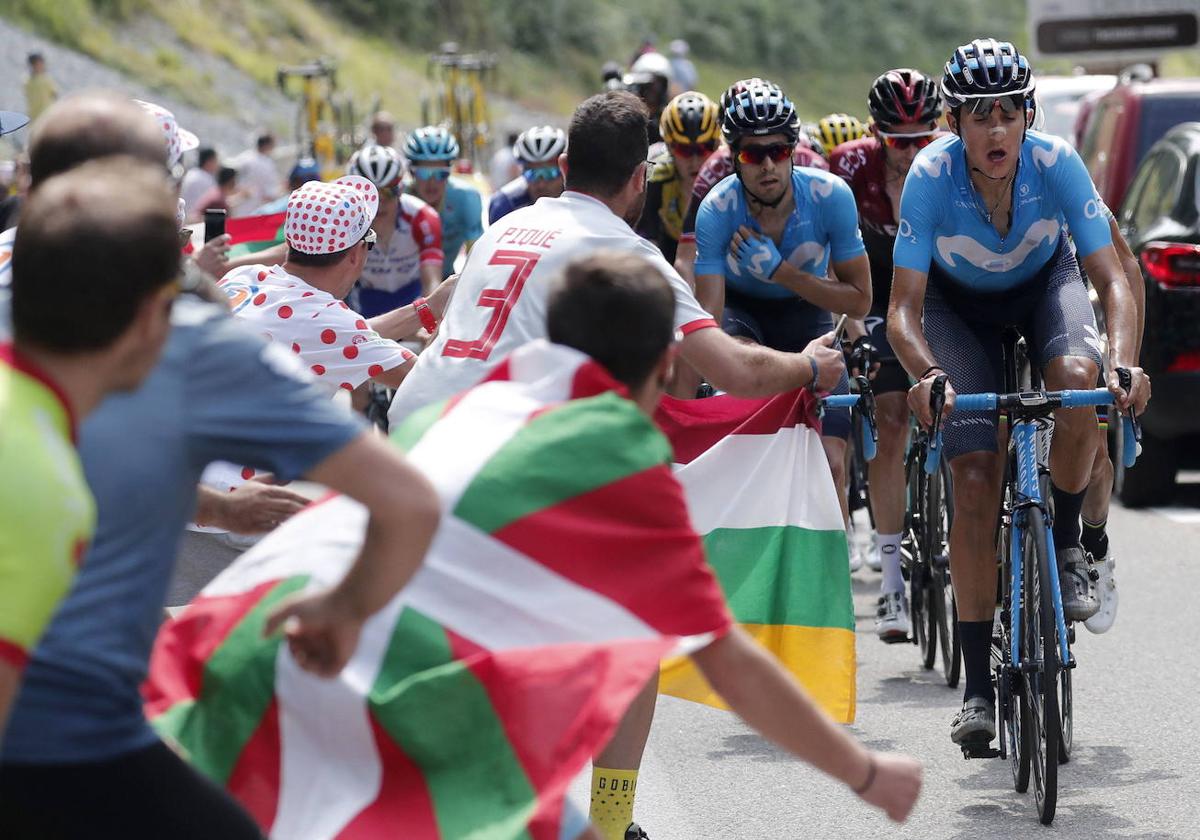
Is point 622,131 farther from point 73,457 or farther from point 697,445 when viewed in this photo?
point 73,457

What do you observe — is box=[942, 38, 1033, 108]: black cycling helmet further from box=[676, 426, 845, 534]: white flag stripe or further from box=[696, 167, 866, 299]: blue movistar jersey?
box=[696, 167, 866, 299]: blue movistar jersey

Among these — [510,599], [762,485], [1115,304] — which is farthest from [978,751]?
[510,599]

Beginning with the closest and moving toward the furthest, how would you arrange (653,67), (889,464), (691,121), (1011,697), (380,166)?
(1011,697)
(889,464)
(691,121)
(380,166)
(653,67)

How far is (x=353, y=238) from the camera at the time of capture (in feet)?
21.3

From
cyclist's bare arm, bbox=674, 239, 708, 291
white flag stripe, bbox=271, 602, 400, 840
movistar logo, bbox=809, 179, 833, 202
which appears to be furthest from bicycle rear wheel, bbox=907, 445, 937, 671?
white flag stripe, bbox=271, 602, 400, 840

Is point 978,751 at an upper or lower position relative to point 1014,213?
lower

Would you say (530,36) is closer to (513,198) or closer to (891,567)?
(513,198)

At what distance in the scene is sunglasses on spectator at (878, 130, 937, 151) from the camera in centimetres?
918

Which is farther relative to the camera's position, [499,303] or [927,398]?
[927,398]

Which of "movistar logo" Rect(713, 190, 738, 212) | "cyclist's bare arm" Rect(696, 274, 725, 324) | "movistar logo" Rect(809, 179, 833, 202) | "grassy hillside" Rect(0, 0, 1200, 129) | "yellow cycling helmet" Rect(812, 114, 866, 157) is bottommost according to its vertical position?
"grassy hillside" Rect(0, 0, 1200, 129)

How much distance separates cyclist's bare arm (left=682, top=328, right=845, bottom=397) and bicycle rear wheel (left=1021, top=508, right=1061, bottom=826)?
120 centimetres

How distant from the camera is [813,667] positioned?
20.4ft

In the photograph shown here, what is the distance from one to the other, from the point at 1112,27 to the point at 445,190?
26147 millimetres

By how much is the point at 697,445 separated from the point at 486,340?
1.65 meters
